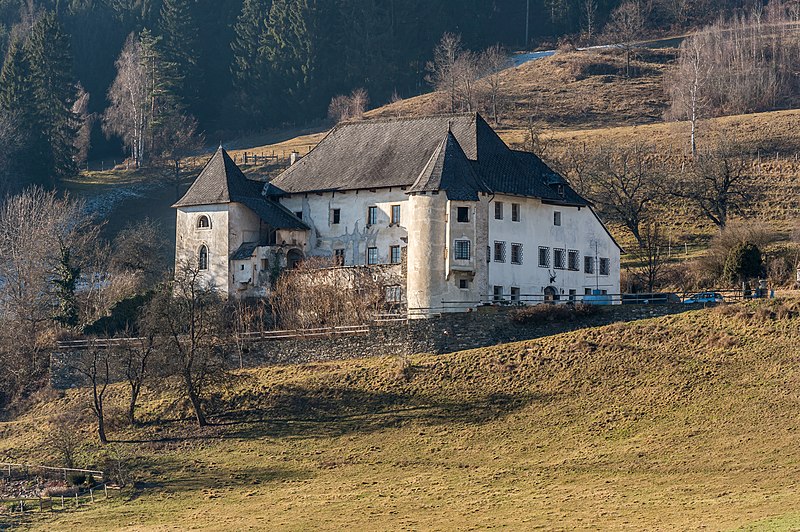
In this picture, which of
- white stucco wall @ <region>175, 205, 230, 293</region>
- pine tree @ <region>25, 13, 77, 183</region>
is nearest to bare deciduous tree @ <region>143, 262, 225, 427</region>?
white stucco wall @ <region>175, 205, 230, 293</region>

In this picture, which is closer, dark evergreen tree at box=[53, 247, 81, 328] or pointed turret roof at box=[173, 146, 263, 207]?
dark evergreen tree at box=[53, 247, 81, 328]

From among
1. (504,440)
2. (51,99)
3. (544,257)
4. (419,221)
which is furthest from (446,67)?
(504,440)

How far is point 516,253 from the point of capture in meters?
75.1

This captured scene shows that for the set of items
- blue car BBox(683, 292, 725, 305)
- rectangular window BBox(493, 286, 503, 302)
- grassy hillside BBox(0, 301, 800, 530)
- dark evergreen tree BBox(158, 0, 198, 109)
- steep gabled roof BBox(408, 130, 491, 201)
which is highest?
dark evergreen tree BBox(158, 0, 198, 109)

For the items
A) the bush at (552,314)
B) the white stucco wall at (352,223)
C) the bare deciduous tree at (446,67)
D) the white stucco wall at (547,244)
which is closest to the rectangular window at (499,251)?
the white stucco wall at (547,244)

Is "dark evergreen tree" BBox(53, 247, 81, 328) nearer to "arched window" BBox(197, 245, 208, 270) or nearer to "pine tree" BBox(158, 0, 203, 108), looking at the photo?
"arched window" BBox(197, 245, 208, 270)

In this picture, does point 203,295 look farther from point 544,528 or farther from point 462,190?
point 544,528

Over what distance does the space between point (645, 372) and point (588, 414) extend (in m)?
3.69

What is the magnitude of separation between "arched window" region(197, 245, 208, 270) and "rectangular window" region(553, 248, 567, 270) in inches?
690

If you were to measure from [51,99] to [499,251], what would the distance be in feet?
201

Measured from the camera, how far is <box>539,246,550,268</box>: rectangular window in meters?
76.2

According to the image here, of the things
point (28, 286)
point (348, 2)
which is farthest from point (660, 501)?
point (348, 2)

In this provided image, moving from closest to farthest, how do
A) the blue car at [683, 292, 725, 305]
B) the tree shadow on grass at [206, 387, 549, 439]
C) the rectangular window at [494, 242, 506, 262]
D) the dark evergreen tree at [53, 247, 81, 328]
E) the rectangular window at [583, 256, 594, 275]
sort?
1. the tree shadow on grass at [206, 387, 549, 439]
2. the blue car at [683, 292, 725, 305]
3. the rectangular window at [494, 242, 506, 262]
4. the rectangular window at [583, 256, 594, 275]
5. the dark evergreen tree at [53, 247, 81, 328]

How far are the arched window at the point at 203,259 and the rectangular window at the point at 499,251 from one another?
15.2m
